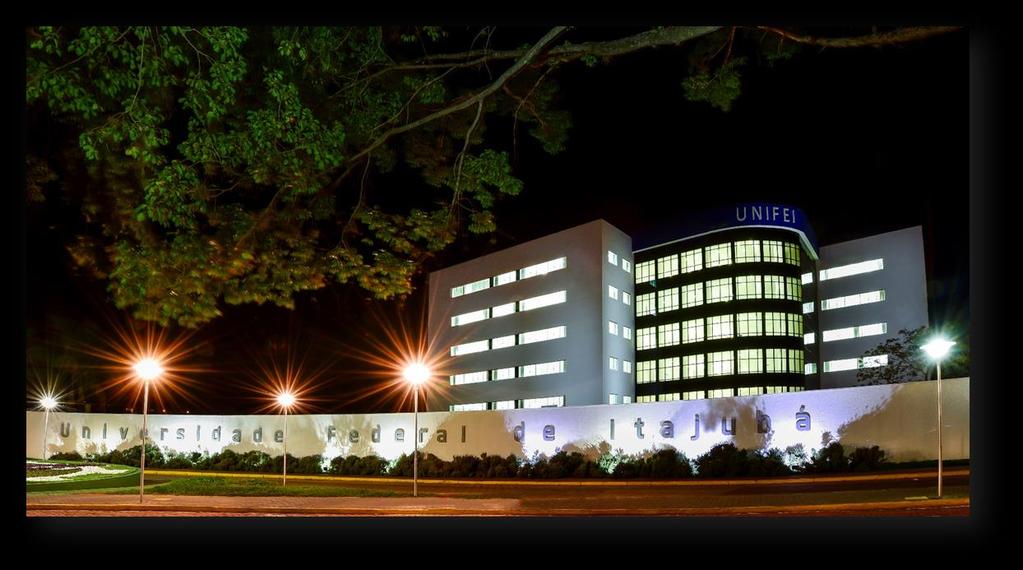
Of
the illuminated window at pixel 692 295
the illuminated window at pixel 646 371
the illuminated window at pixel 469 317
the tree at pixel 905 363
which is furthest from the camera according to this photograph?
the illuminated window at pixel 469 317

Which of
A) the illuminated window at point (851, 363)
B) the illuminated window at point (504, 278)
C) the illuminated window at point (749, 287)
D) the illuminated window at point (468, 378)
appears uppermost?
the illuminated window at point (504, 278)

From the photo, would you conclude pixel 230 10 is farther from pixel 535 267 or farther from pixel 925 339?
pixel 535 267

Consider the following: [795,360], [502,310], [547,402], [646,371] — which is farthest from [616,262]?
[795,360]

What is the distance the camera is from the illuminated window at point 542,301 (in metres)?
52.4

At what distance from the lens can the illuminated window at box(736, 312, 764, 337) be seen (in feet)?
171

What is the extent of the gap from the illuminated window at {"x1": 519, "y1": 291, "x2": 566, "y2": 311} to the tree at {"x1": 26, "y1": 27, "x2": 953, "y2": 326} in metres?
41.1

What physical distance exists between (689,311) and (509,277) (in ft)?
40.7

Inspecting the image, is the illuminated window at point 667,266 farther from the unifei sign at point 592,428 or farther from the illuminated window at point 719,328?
the unifei sign at point 592,428

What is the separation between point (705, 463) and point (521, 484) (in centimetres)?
584

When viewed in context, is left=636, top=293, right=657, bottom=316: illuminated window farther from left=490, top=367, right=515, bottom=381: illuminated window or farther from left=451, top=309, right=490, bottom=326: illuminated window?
left=451, top=309, right=490, bottom=326: illuminated window

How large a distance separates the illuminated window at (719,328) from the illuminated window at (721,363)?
107 centimetres

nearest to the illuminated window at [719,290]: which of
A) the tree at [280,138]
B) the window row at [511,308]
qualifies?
the window row at [511,308]

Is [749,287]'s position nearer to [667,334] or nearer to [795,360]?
[795,360]

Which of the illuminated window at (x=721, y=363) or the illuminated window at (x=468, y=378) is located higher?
the illuminated window at (x=721, y=363)
